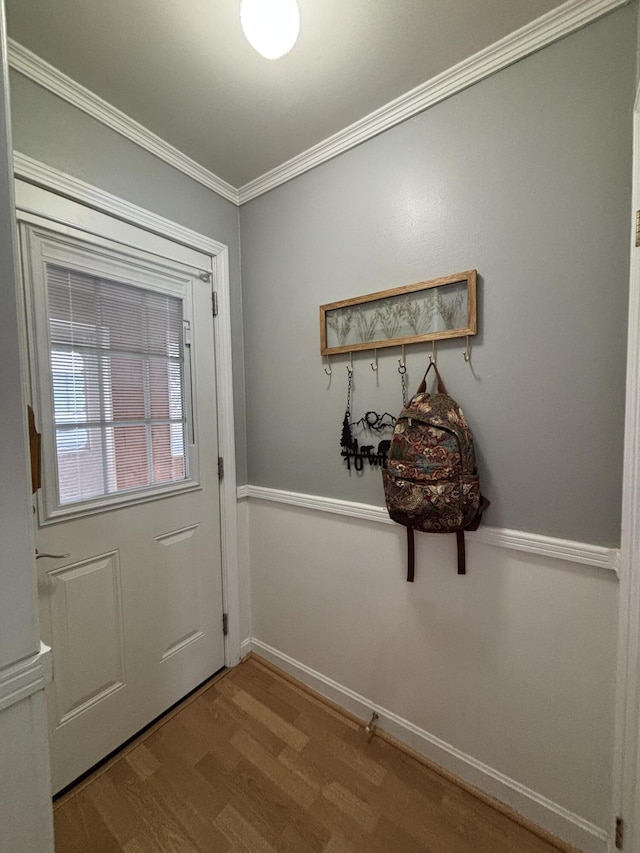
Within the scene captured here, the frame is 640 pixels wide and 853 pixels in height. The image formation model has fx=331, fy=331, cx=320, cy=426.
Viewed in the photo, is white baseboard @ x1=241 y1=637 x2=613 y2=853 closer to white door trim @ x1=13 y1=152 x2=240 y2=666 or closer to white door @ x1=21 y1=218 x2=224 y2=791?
white door trim @ x1=13 y1=152 x2=240 y2=666

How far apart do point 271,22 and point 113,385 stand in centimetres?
122

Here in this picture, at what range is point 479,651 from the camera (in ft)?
3.96

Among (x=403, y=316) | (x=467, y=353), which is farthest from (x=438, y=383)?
(x=403, y=316)

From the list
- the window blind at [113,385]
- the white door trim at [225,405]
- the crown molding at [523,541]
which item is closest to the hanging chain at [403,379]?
the crown molding at [523,541]

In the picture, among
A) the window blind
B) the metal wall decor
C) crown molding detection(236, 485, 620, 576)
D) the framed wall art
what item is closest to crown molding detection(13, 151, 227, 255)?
the window blind

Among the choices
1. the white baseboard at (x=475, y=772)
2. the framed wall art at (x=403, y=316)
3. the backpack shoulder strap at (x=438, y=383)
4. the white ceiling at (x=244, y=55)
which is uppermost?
the white ceiling at (x=244, y=55)

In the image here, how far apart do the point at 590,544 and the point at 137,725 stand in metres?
1.90

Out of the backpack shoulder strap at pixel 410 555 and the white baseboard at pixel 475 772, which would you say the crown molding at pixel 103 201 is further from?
the white baseboard at pixel 475 772

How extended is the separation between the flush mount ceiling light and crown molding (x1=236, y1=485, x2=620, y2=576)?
1500 millimetres

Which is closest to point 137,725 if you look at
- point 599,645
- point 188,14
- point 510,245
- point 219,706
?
point 219,706

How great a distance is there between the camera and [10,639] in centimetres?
60

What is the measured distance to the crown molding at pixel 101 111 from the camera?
1061 mm

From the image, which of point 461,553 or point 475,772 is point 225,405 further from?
point 475,772

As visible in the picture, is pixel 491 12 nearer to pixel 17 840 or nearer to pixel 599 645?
pixel 599 645
